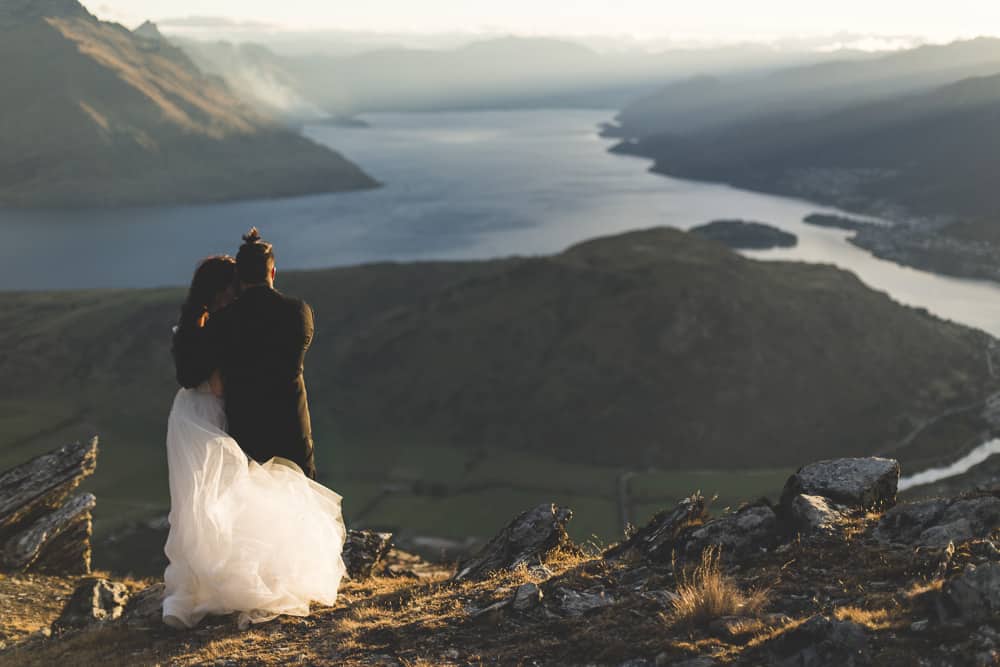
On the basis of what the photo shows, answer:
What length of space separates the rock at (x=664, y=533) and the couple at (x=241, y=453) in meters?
5.22

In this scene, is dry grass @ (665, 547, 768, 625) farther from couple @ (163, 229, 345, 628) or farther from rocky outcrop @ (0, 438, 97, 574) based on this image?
rocky outcrop @ (0, 438, 97, 574)

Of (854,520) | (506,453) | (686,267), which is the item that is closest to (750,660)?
(854,520)

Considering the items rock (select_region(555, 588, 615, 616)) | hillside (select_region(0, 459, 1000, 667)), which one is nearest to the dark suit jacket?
hillside (select_region(0, 459, 1000, 667))

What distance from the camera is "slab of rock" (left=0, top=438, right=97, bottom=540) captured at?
1748 centimetres

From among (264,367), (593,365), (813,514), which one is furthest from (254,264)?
(593,365)

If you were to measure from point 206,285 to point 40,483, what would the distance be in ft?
40.6

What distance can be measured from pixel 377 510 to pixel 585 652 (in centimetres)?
8970

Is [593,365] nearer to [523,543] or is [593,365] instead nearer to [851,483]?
[523,543]

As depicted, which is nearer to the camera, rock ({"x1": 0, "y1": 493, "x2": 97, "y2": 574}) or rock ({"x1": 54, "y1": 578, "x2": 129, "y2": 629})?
rock ({"x1": 54, "y1": 578, "x2": 129, "y2": 629})

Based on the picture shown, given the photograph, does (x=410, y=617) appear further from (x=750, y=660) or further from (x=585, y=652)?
(x=750, y=660)

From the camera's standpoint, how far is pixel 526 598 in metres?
10.0

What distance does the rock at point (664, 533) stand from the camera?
11.8 m

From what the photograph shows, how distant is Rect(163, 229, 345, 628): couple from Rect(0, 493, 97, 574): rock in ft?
29.2

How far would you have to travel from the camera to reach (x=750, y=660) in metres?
7.58
